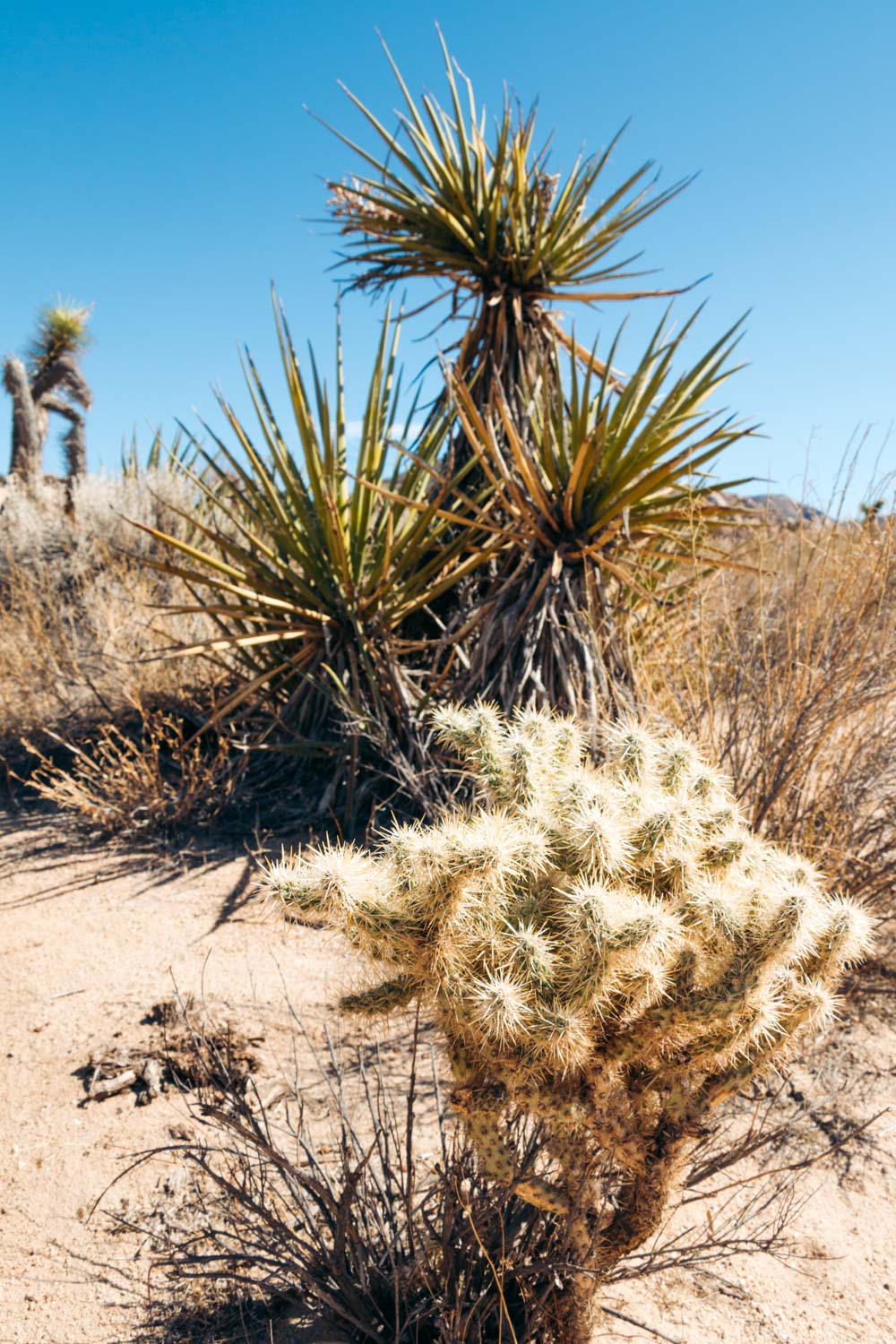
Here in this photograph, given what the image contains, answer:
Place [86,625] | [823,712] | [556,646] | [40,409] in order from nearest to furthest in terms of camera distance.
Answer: [823,712] < [556,646] < [86,625] < [40,409]

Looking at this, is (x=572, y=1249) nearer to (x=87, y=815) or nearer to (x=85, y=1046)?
(x=85, y=1046)

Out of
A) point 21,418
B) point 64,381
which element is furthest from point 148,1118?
point 64,381

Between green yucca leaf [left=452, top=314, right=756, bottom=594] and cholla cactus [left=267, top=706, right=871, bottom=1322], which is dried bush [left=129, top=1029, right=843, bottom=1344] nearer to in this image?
cholla cactus [left=267, top=706, right=871, bottom=1322]

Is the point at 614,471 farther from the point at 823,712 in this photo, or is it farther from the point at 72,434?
the point at 72,434

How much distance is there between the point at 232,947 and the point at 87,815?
6.06 feet

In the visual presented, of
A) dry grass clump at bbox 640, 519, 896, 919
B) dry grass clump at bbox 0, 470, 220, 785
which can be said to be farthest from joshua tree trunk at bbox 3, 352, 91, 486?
dry grass clump at bbox 640, 519, 896, 919

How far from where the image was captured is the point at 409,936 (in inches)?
56.5

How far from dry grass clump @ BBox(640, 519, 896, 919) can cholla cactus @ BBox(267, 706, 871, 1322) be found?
1411 millimetres

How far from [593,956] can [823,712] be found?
2096 millimetres

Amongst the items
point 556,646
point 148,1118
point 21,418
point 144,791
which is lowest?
point 148,1118

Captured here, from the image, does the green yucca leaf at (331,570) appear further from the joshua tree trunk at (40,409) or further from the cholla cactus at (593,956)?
the joshua tree trunk at (40,409)

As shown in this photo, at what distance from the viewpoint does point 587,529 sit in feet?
13.3

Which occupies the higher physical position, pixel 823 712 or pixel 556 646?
pixel 556 646

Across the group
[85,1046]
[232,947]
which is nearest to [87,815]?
[232,947]
